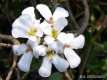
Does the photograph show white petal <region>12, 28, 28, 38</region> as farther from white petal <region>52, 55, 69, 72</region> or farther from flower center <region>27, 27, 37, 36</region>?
white petal <region>52, 55, 69, 72</region>

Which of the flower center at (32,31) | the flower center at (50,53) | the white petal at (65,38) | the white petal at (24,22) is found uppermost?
the white petal at (24,22)

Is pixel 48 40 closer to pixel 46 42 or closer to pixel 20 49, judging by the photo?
pixel 46 42

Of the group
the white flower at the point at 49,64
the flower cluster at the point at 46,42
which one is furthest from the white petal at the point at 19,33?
the white flower at the point at 49,64

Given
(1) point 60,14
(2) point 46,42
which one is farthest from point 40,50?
(1) point 60,14

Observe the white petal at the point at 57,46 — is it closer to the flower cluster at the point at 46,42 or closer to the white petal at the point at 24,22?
the flower cluster at the point at 46,42

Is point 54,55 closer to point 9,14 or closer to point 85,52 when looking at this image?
point 85,52

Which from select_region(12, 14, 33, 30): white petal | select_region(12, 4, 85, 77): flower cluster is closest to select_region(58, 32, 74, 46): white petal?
select_region(12, 4, 85, 77): flower cluster

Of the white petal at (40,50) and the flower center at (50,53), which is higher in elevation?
the white petal at (40,50)
